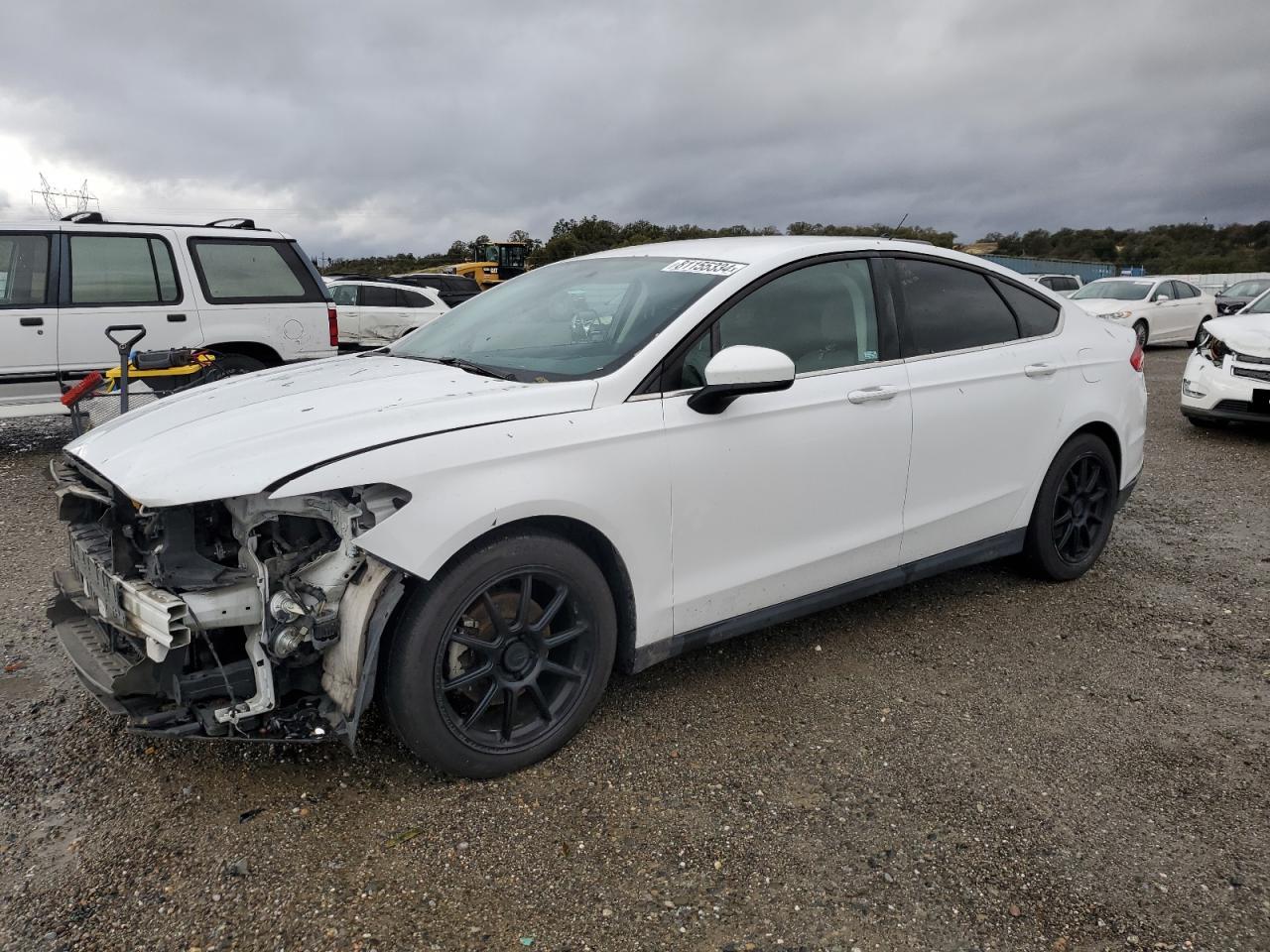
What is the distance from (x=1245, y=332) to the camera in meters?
8.07

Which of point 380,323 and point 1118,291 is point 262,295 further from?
point 1118,291

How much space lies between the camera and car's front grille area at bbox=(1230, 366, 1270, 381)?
7895mm

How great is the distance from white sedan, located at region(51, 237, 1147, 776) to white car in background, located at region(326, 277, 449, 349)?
10721mm

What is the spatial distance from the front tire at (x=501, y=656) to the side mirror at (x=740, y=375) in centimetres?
66

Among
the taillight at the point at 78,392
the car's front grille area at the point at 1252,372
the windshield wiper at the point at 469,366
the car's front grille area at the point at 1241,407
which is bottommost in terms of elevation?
the car's front grille area at the point at 1241,407

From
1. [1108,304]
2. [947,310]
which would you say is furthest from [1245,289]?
[947,310]

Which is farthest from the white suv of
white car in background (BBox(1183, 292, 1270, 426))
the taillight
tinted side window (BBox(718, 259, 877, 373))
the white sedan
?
white car in background (BBox(1183, 292, 1270, 426))

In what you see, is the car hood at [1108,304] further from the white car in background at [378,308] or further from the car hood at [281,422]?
the car hood at [281,422]

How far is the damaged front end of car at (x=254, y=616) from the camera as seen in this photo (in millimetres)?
2357

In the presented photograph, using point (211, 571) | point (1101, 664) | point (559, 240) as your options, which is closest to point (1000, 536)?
point (1101, 664)

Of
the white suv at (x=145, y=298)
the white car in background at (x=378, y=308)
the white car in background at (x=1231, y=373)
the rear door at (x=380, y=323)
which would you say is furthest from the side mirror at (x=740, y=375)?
Result: the rear door at (x=380, y=323)

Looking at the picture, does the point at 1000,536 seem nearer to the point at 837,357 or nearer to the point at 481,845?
the point at 837,357

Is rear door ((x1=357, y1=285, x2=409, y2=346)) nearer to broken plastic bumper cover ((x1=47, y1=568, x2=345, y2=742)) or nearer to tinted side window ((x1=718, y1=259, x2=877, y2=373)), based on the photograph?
tinted side window ((x1=718, y1=259, x2=877, y2=373))

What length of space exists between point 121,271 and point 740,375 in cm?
650
